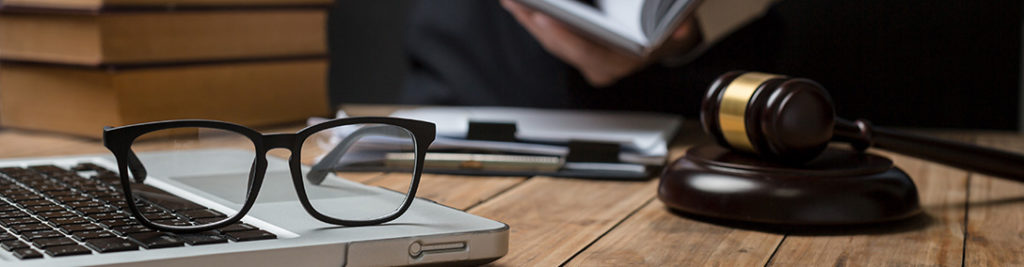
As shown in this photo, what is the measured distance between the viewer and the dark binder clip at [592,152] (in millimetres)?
984

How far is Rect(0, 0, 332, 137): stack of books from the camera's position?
1238 mm

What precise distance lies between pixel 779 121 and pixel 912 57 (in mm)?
1045

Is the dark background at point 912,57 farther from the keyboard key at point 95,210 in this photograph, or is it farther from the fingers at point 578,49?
the keyboard key at point 95,210

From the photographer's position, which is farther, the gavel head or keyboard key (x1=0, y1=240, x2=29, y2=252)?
the gavel head

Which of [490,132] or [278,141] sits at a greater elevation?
[278,141]

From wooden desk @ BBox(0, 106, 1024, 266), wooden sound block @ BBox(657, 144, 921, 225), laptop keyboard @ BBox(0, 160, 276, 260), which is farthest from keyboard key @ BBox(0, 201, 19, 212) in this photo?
wooden sound block @ BBox(657, 144, 921, 225)

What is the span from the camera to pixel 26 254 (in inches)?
18.4

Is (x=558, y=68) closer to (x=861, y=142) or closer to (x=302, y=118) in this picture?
(x=302, y=118)

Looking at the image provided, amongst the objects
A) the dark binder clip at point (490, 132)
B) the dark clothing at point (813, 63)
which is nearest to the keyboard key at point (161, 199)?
the dark binder clip at point (490, 132)

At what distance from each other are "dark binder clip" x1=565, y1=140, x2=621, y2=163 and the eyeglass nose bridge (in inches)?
18.4

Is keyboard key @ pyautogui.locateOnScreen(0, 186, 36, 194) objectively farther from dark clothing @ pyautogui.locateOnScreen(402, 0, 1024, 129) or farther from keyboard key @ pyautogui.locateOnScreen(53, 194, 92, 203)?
dark clothing @ pyautogui.locateOnScreen(402, 0, 1024, 129)

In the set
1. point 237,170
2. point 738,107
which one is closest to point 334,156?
point 237,170

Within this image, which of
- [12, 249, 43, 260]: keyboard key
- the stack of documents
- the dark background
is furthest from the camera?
the dark background

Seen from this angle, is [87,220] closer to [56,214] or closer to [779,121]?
[56,214]
